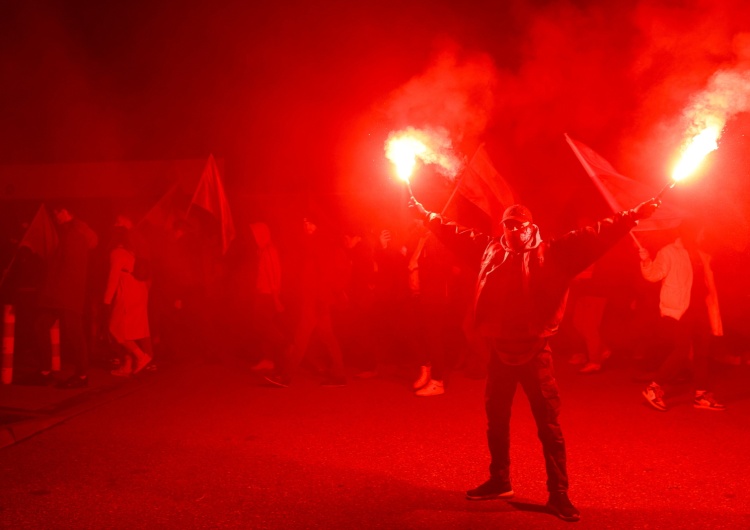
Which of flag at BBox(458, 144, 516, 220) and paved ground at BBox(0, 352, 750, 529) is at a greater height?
flag at BBox(458, 144, 516, 220)

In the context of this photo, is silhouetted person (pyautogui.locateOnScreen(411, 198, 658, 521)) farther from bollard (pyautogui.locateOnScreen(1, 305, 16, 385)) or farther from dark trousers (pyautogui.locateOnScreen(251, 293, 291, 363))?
bollard (pyautogui.locateOnScreen(1, 305, 16, 385))

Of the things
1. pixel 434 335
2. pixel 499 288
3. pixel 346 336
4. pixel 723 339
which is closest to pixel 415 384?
pixel 434 335

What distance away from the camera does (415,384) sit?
7953 mm

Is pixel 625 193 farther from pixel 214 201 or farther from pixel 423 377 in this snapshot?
pixel 214 201

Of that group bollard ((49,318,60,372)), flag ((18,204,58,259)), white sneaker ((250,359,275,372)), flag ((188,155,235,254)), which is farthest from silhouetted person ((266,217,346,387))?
flag ((18,204,58,259))

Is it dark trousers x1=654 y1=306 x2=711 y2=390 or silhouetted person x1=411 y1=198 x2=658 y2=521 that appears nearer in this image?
silhouetted person x1=411 y1=198 x2=658 y2=521

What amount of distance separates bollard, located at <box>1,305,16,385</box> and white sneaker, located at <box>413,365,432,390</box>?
15.6 feet

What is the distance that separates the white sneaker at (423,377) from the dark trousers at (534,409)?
322 cm

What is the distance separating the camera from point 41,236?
9.70m

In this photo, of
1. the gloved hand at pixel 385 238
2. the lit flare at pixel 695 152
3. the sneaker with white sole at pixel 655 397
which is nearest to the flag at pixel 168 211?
the gloved hand at pixel 385 238

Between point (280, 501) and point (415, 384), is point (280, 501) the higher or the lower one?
the lower one

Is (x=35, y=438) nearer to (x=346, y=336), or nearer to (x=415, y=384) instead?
(x=415, y=384)

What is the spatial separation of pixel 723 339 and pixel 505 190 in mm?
4028

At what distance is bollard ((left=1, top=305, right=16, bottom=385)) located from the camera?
27.1ft
